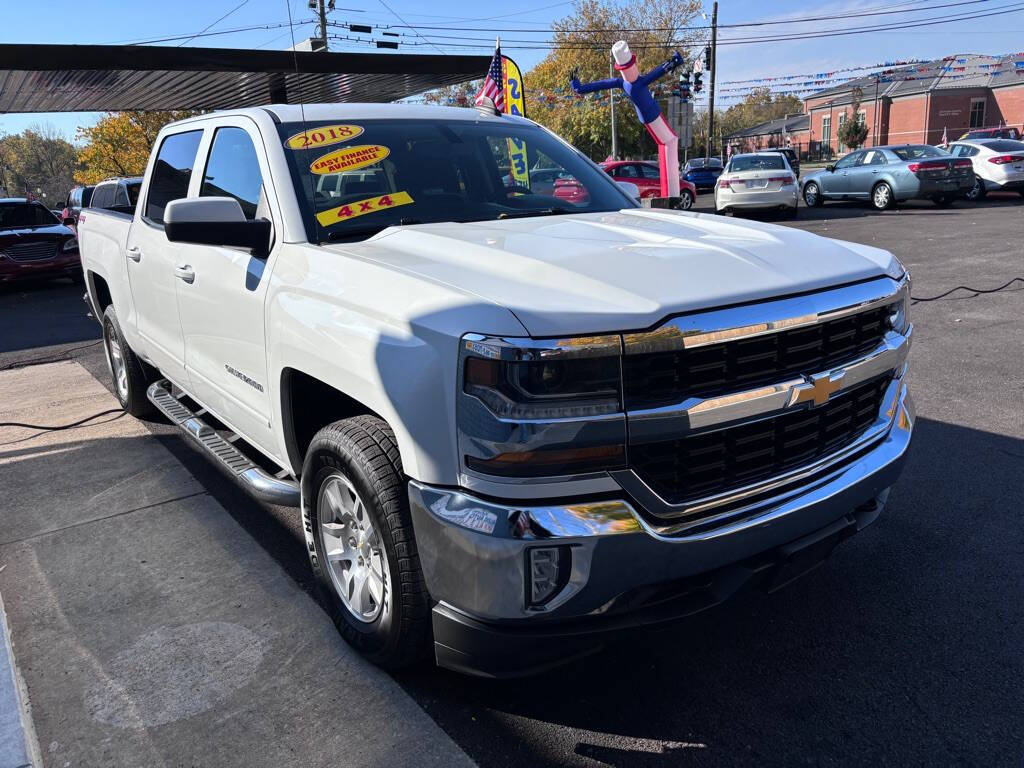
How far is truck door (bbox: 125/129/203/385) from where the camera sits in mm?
4191

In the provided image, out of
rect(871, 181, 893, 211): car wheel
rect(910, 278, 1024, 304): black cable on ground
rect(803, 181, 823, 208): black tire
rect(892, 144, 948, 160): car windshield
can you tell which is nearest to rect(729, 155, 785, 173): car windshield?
rect(871, 181, 893, 211): car wheel

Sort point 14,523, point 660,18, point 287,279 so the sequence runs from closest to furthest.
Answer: point 287,279
point 14,523
point 660,18

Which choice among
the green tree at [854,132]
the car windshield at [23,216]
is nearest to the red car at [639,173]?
the car windshield at [23,216]

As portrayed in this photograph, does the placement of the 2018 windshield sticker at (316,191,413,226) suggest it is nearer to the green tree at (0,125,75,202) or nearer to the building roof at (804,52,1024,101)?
the building roof at (804,52,1024,101)

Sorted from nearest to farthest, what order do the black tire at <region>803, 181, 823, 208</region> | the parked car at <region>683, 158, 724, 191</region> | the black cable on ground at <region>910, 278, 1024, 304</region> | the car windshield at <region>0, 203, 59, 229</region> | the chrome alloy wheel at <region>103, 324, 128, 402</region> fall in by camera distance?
the chrome alloy wheel at <region>103, 324, 128, 402</region>, the black cable on ground at <region>910, 278, 1024, 304</region>, the car windshield at <region>0, 203, 59, 229</region>, the black tire at <region>803, 181, 823, 208</region>, the parked car at <region>683, 158, 724, 191</region>

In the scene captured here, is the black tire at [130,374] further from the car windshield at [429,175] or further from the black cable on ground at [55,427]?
the car windshield at [429,175]

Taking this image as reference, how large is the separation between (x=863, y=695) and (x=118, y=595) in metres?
2.94

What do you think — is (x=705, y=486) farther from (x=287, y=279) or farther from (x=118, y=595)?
(x=118, y=595)

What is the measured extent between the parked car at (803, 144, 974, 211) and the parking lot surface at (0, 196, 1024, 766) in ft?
56.7

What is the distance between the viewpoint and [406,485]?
2.40 metres

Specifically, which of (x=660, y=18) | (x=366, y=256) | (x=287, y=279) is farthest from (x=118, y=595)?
(x=660, y=18)

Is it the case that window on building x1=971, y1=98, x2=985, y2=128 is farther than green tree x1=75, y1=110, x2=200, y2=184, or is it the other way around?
window on building x1=971, y1=98, x2=985, y2=128

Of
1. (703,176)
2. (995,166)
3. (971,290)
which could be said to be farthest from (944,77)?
(971,290)

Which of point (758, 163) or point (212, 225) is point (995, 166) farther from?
point (212, 225)
